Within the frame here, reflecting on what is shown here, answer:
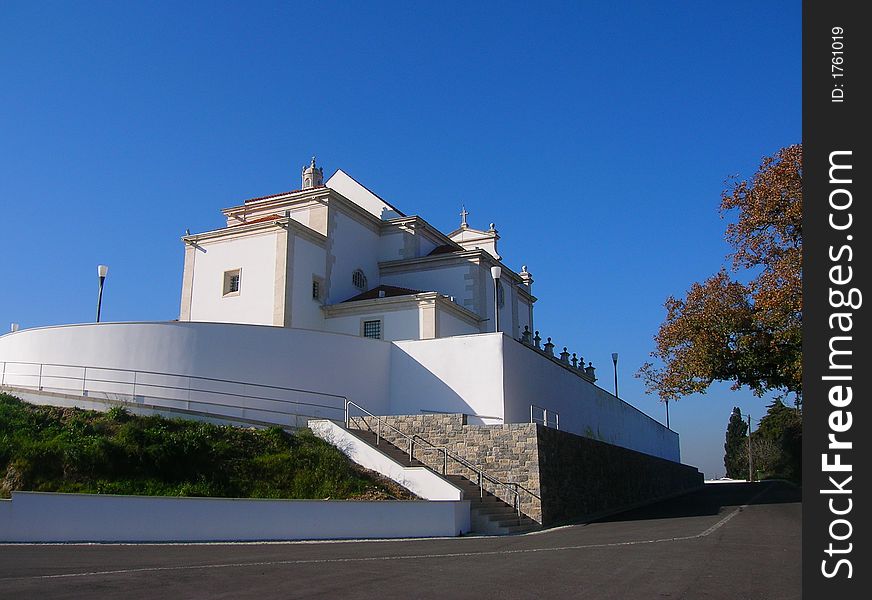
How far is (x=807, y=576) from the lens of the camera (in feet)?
24.7

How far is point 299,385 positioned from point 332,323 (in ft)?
34.3

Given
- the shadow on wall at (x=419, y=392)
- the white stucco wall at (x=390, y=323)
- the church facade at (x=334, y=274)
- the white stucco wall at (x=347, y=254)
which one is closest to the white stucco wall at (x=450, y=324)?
the church facade at (x=334, y=274)

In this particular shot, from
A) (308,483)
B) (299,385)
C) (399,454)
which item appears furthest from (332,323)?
(308,483)

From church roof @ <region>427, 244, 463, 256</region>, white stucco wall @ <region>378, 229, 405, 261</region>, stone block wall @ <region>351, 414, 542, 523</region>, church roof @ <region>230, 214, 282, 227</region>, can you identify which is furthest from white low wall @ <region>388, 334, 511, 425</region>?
church roof @ <region>427, 244, 463, 256</region>

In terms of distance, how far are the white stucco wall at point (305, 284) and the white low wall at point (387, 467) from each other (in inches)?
465

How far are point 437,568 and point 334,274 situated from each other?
28.1 metres

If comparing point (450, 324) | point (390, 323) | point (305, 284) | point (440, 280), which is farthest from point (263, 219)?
point (450, 324)

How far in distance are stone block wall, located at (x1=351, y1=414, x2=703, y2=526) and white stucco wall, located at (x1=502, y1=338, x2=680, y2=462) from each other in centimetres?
277

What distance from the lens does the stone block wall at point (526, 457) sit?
23.5 m

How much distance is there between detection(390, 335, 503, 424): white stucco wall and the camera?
92.4 ft

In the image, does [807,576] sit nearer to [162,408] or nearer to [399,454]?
[399,454]

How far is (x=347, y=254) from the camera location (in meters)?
41.1

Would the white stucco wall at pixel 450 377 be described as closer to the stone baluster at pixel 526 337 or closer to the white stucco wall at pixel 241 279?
the white stucco wall at pixel 241 279

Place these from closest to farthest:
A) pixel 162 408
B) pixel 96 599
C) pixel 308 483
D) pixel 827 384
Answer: pixel 827 384
pixel 96 599
pixel 308 483
pixel 162 408
